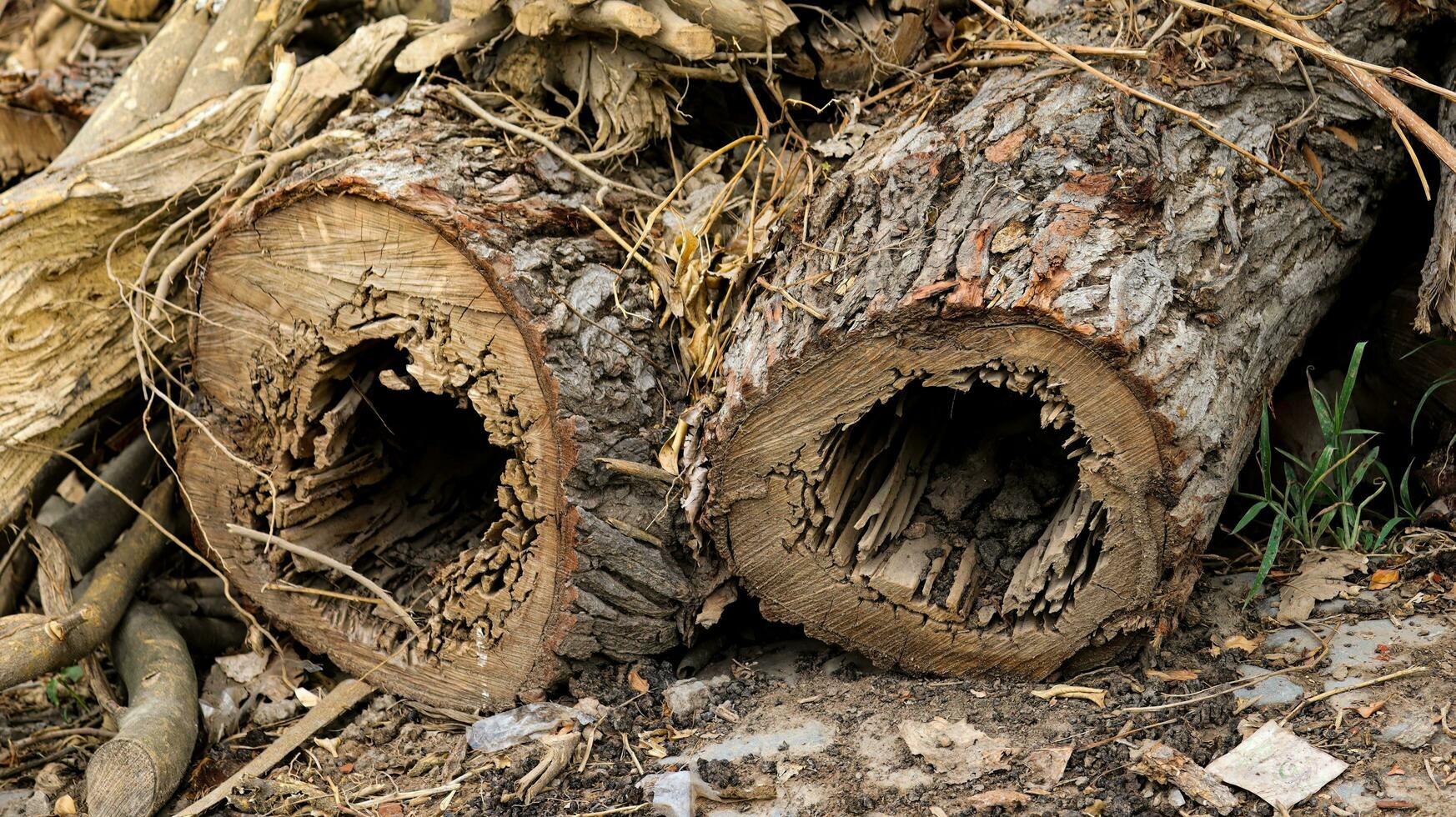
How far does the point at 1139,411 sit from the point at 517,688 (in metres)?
1.58

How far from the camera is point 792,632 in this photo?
10.5 feet

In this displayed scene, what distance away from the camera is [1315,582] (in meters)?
2.81

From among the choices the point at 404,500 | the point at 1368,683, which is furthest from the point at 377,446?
the point at 1368,683

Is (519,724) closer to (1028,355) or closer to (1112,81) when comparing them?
(1028,355)

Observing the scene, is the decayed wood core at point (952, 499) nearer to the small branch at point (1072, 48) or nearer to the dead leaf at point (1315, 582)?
the dead leaf at point (1315, 582)

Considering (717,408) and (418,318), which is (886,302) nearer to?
(717,408)

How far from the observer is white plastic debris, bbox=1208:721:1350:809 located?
2158mm

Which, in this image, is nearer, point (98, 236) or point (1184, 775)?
point (1184, 775)

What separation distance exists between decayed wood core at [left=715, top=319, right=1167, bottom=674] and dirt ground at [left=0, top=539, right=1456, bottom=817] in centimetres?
15

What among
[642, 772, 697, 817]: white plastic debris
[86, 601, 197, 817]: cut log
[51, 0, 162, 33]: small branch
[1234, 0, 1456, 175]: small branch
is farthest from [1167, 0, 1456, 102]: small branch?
[51, 0, 162, 33]: small branch

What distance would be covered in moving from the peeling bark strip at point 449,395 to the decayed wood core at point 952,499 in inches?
12.0

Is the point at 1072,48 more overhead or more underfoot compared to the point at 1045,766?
more overhead

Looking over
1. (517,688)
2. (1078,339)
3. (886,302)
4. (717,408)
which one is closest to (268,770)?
(517,688)

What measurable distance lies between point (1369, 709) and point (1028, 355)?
91 cm
